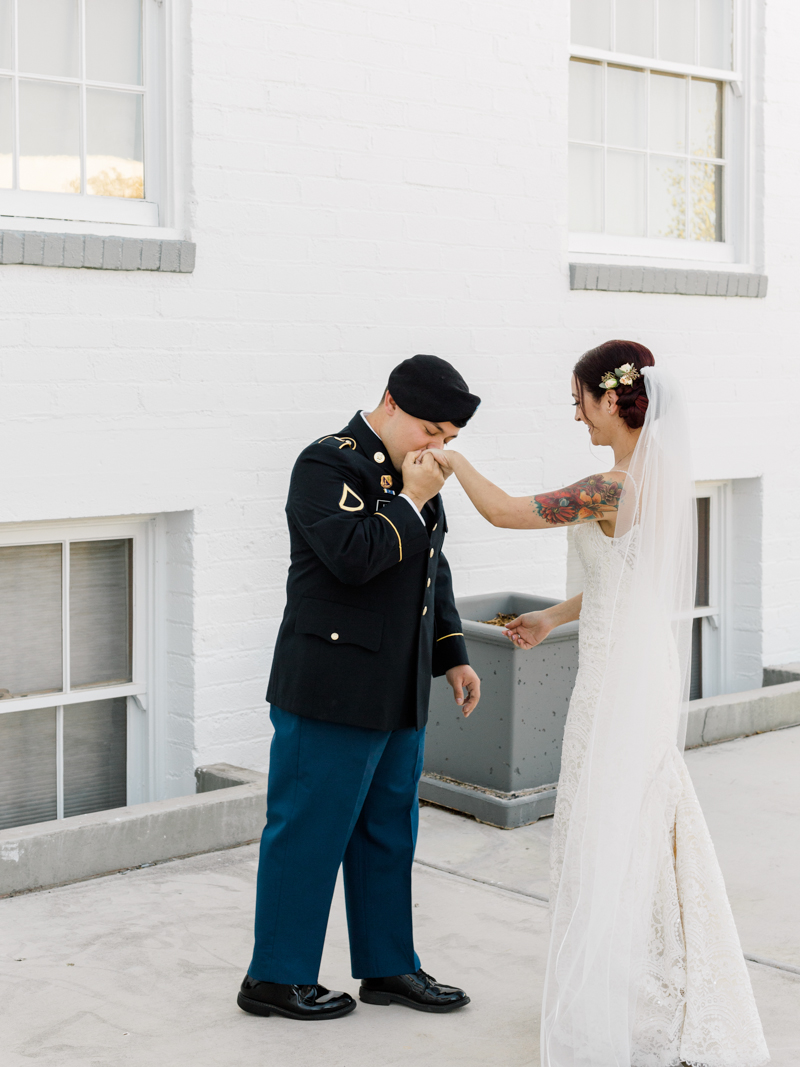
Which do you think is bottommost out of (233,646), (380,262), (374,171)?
(233,646)

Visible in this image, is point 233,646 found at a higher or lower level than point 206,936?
higher

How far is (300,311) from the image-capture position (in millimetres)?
5012

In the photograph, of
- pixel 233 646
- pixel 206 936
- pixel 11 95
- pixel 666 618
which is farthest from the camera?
pixel 233 646

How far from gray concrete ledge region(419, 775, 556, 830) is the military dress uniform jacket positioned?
175cm

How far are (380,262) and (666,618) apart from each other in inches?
103

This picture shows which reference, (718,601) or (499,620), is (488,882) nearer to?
(499,620)

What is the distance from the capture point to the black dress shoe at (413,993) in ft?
10.7

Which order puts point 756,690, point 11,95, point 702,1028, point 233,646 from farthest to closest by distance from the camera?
1. point 756,690
2. point 233,646
3. point 11,95
4. point 702,1028

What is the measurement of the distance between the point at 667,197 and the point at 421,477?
4.07 metres

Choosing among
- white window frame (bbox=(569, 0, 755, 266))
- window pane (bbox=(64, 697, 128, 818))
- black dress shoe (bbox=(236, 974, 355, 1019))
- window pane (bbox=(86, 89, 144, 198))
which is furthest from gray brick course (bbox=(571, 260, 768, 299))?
black dress shoe (bbox=(236, 974, 355, 1019))

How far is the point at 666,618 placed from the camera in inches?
123

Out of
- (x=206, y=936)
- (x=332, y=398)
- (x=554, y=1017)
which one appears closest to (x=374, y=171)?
(x=332, y=398)

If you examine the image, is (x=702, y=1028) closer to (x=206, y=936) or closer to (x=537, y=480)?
(x=206, y=936)

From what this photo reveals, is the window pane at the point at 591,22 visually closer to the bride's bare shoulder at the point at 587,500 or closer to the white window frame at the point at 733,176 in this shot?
the white window frame at the point at 733,176
